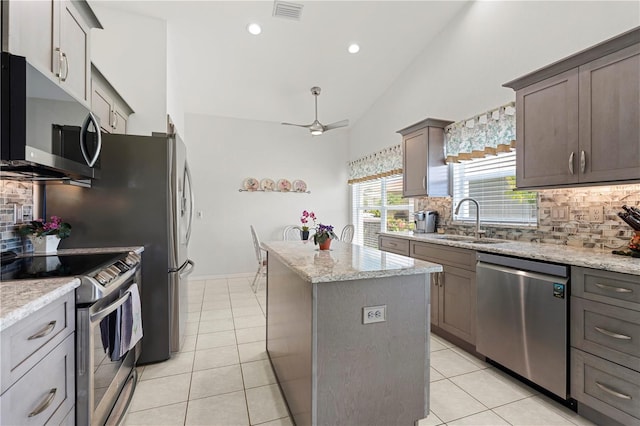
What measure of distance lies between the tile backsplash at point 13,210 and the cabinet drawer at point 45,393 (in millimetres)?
1028

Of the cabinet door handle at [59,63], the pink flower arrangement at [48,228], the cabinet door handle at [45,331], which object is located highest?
the cabinet door handle at [59,63]

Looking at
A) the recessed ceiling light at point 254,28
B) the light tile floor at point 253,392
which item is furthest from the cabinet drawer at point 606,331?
the recessed ceiling light at point 254,28

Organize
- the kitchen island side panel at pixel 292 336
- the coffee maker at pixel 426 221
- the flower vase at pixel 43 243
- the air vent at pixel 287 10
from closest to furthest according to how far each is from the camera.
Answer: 1. the kitchen island side panel at pixel 292 336
2. the flower vase at pixel 43 243
3. the air vent at pixel 287 10
4. the coffee maker at pixel 426 221

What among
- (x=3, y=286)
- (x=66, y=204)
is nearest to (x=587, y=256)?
(x=3, y=286)

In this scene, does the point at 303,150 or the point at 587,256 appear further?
the point at 303,150

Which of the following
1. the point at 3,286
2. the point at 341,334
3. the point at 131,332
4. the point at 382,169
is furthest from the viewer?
the point at 382,169

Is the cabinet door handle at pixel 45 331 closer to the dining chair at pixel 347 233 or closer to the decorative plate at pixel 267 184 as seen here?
the decorative plate at pixel 267 184

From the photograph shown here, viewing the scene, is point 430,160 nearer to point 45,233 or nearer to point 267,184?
point 267,184

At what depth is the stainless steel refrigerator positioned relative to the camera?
7.35 ft

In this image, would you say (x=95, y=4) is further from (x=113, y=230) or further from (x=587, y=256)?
(x=587, y=256)

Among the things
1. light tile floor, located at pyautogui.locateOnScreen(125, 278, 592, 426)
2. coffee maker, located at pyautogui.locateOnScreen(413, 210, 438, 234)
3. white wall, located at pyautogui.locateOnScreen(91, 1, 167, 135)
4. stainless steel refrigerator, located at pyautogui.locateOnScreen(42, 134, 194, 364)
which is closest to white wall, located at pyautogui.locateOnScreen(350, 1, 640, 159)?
coffee maker, located at pyautogui.locateOnScreen(413, 210, 438, 234)

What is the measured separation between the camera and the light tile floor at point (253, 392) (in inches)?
70.6

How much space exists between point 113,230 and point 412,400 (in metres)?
2.34

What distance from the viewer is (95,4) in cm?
300
